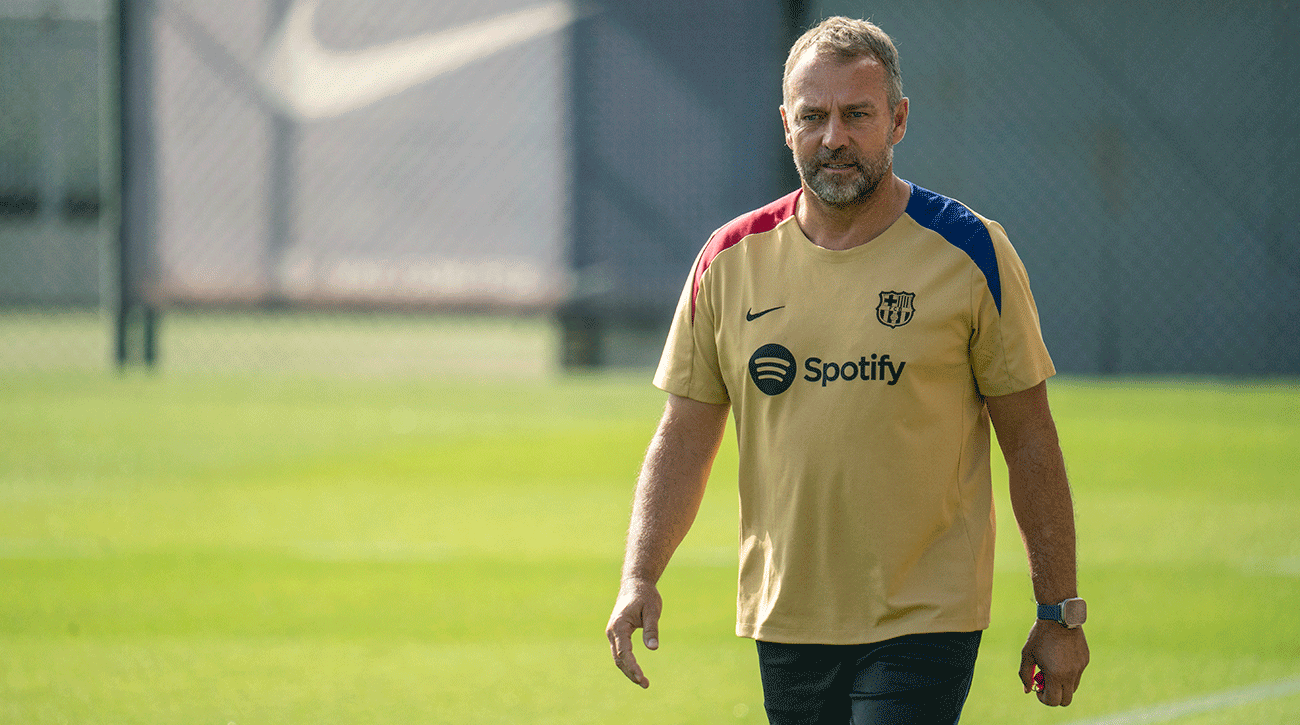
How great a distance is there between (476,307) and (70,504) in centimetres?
596

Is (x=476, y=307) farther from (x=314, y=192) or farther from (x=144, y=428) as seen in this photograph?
(x=144, y=428)

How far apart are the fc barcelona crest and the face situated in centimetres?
18

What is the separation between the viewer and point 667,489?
9.06 feet

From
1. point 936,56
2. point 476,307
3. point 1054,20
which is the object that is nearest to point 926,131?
point 936,56

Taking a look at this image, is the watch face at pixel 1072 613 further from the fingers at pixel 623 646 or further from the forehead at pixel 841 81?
the forehead at pixel 841 81

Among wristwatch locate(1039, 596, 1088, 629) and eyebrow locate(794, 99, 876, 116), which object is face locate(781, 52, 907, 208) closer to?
eyebrow locate(794, 99, 876, 116)

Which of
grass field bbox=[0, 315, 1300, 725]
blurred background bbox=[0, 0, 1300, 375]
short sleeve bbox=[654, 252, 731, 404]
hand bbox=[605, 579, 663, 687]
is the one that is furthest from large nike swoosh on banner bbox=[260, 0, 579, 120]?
hand bbox=[605, 579, 663, 687]

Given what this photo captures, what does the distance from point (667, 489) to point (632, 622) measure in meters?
0.27

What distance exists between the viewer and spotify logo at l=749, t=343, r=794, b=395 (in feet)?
8.41

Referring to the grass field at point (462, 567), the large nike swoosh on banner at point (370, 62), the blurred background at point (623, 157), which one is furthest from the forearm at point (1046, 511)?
the large nike swoosh on banner at point (370, 62)

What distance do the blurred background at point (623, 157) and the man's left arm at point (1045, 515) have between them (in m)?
10.7

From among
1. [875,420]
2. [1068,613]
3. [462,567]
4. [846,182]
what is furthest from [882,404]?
[462,567]

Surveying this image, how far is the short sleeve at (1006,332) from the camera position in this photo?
8.19 feet

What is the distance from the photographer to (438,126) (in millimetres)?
14812
